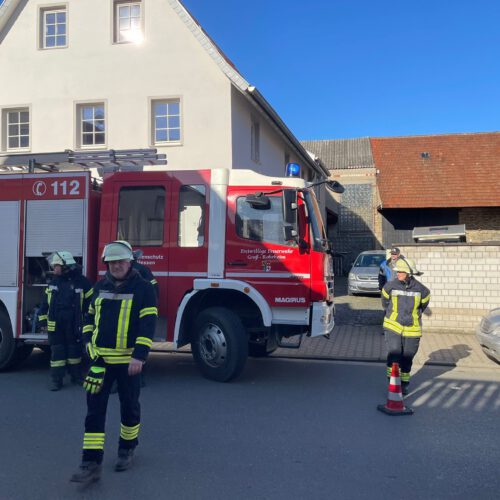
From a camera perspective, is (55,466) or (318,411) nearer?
(55,466)

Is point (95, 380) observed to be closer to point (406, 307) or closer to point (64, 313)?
point (64, 313)

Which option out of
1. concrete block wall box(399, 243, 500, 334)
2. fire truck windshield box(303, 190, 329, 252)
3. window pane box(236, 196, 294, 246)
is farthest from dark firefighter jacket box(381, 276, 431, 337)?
concrete block wall box(399, 243, 500, 334)

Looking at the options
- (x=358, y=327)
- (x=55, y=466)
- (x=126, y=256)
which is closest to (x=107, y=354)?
(x=126, y=256)

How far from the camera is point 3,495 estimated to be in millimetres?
3771

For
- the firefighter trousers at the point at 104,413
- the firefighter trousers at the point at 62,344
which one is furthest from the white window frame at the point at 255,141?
the firefighter trousers at the point at 104,413

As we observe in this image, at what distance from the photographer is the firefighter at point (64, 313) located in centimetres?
661

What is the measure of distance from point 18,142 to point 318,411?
42.0 feet

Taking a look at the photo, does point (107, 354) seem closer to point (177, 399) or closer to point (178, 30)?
point (177, 399)

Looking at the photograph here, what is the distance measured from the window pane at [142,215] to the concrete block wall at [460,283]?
600 cm

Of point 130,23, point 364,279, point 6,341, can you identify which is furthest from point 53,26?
point 364,279

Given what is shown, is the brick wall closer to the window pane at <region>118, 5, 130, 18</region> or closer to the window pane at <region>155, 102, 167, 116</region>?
the window pane at <region>155, 102, 167, 116</region>

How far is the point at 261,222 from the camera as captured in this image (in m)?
6.77

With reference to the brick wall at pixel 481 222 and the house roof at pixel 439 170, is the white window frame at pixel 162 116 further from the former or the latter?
the brick wall at pixel 481 222

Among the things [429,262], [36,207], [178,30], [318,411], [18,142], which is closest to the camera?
[318,411]
